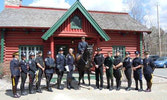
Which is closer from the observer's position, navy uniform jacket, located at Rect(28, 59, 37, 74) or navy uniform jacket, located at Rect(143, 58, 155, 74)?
→ navy uniform jacket, located at Rect(28, 59, 37, 74)

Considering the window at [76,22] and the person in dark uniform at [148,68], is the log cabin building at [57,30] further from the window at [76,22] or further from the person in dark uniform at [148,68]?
the person in dark uniform at [148,68]

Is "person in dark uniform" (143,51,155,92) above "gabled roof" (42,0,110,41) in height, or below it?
below

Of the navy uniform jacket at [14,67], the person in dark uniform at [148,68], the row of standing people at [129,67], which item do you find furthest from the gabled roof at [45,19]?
the person in dark uniform at [148,68]

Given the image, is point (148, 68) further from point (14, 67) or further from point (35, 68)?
point (14, 67)

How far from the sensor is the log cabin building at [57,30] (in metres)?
10.6

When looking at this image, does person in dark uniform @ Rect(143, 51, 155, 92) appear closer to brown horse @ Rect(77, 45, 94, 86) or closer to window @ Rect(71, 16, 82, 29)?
brown horse @ Rect(77, 45, 94, 86)

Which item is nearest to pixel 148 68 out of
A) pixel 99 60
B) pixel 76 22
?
pixel 99 60

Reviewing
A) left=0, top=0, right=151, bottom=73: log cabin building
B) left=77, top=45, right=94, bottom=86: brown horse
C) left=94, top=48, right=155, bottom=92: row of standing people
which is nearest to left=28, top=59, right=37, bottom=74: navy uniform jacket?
left=77, top=45, right=94, bottom=86: brown horse

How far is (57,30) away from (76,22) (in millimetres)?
1480

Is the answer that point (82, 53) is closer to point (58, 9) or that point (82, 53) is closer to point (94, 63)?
point (94, 63)

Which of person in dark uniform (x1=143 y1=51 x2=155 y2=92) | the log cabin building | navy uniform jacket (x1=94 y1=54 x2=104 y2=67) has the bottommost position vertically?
person in dark uniform (x1=143 y1=51 x2=155 y2=92)

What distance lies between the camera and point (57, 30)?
10336 mm

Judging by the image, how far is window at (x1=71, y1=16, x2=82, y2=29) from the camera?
10.8 meters

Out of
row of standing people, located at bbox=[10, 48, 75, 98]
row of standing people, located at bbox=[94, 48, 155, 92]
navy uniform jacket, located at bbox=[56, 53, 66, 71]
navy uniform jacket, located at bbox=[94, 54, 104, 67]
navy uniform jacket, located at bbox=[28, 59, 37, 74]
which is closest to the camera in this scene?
row of standing people, located at bbox=[10, 48, 75, 98]
